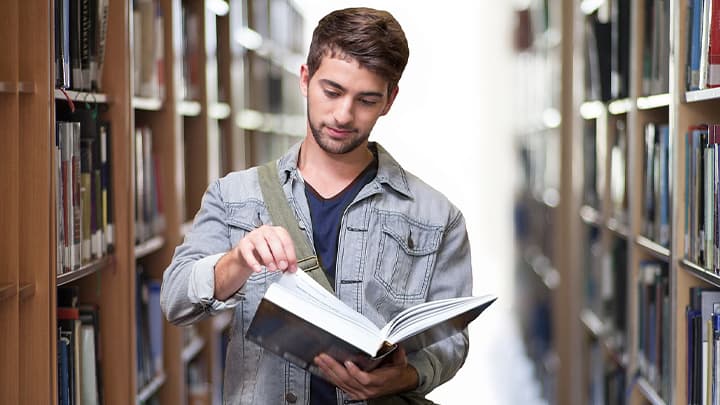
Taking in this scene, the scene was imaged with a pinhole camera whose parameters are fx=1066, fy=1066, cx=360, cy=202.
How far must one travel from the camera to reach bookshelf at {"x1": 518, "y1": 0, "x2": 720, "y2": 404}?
8.33ft

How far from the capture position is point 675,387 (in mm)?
2547

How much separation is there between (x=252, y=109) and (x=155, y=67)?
196 centimetres

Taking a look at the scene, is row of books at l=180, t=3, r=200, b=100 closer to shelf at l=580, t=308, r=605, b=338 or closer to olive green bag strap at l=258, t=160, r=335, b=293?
shelf at l=580, t=308, r=605, b=338

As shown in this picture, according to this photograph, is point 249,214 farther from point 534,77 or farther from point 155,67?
point 534,77

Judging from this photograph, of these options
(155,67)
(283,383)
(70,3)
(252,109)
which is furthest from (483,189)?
(283,383)

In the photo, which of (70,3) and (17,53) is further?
(70,3)

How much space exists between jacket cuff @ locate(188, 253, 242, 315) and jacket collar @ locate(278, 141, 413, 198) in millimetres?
248

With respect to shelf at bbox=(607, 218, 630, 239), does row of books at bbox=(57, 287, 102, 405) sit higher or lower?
lower

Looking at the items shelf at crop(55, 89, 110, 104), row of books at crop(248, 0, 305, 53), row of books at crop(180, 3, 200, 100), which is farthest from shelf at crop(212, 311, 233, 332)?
shelf at crop(55, 89, 110, 104)

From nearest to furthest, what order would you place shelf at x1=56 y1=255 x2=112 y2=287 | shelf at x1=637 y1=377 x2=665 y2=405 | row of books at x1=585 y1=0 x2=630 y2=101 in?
shelf at x1=56 y1=255 x2=112 y2=287 → shelf at x1=637 y1=377 x2=665 y2=405 → row of books at x1=585 y1=0 x2=630 y2=101

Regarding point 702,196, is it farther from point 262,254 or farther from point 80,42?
point 80,42

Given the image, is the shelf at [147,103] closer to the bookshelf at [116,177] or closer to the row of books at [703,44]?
the bookshelf at [116,177]

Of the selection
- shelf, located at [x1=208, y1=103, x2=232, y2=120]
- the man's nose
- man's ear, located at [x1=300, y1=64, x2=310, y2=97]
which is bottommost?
the man's nose

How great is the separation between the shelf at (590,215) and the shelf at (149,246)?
1.62m
